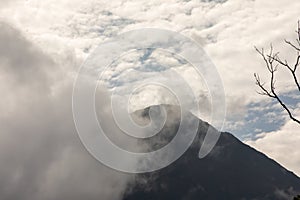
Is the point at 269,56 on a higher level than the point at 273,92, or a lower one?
higher

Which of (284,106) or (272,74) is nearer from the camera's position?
(284,106)

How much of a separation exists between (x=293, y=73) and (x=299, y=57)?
2251 mm

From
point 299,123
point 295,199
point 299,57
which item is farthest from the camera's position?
point 295,199

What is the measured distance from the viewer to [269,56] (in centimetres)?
4303

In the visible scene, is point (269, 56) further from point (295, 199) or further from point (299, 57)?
point (295, 199)

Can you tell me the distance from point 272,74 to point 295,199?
2124cm

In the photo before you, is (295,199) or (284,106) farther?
(295,199)

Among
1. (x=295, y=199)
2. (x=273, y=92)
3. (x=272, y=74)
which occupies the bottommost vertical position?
(x=295, y=199)

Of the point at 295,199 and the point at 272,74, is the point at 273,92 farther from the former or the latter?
the point at 295,199

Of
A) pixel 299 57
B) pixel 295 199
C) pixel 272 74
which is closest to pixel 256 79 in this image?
pixel 272 74

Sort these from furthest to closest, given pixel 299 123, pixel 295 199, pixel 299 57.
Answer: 1. pixel 295 199
2. pixel 299 57
3. pixel 299 123

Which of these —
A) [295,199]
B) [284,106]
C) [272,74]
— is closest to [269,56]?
[272,74]

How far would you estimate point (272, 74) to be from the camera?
43.2 meters

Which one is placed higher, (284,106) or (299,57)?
(299,57)
